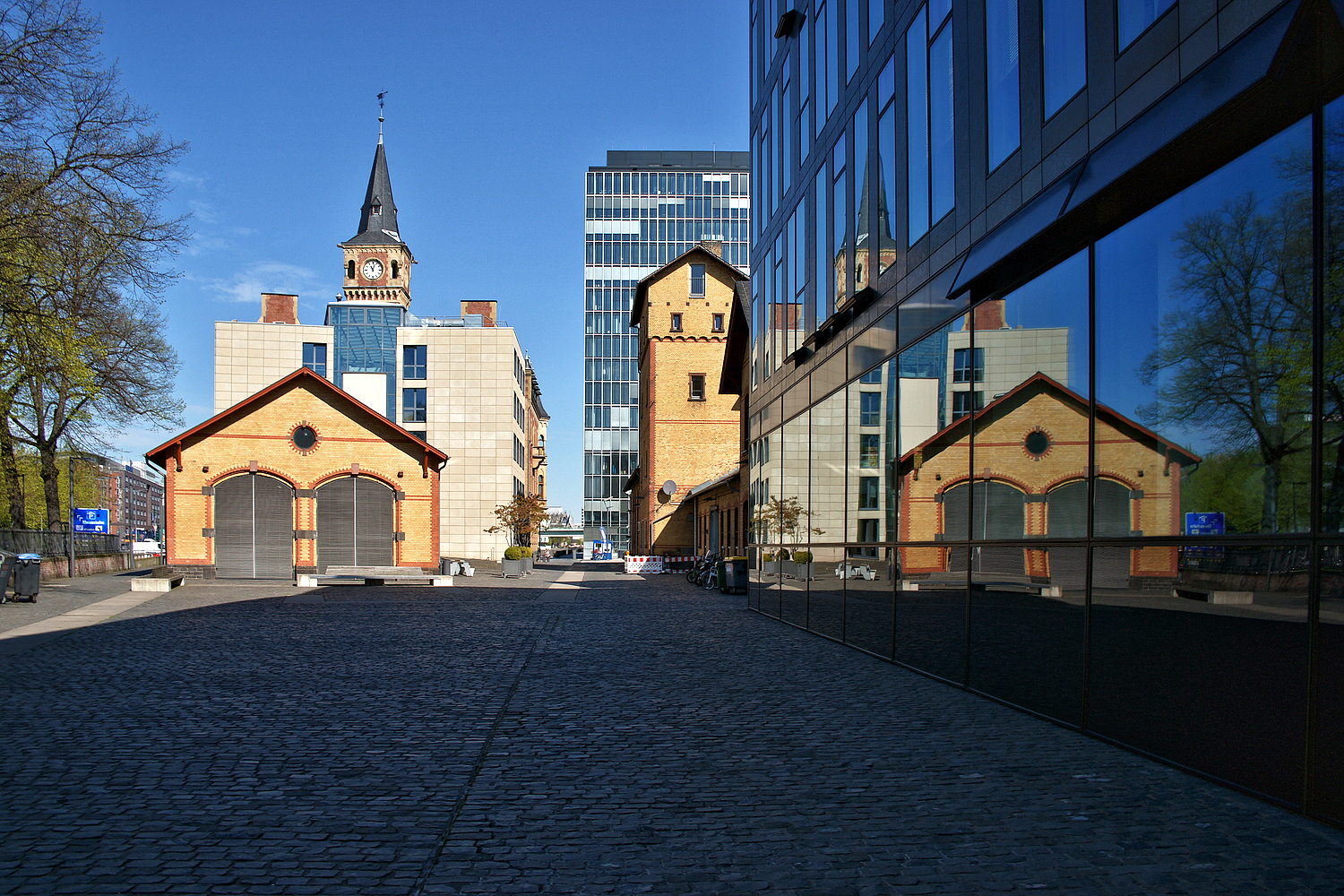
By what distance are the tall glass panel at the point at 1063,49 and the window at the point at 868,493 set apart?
570 cm

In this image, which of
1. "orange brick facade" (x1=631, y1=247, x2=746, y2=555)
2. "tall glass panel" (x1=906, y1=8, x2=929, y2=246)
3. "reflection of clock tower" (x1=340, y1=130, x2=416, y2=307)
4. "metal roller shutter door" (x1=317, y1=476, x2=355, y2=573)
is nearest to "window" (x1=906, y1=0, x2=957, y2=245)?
"tall glass panel" (x1=906, y1=8, x2=929, y2=246)

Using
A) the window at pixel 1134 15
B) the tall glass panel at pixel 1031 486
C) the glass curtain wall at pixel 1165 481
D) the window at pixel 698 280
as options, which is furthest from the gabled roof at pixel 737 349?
the window at pixel 1134 15

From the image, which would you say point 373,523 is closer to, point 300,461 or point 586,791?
point 300,461

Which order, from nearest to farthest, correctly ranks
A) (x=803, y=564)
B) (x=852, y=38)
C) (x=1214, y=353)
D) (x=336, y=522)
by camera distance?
(x=1214, y=353), (x=852, y=38), (x=803, y=564), (x=336, y=522)

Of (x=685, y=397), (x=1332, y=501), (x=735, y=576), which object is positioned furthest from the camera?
(x=685, y=397)

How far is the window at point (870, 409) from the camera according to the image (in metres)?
12.8

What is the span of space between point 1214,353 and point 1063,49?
135 inches

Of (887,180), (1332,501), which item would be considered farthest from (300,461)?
(1332,501)

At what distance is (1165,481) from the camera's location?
22.0 feet

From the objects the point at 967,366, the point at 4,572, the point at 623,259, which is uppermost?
the point at 623,259

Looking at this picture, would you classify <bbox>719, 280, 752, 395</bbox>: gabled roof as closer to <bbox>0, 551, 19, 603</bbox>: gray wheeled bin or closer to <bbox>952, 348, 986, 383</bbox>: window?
<bbox>0, 551, 19, 603</bbox>: gray wheeled bin

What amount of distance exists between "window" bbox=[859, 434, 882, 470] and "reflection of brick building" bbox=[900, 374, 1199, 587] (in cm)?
94

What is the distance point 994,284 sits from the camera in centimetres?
928

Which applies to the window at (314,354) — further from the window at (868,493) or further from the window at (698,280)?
the window at (868,493)
